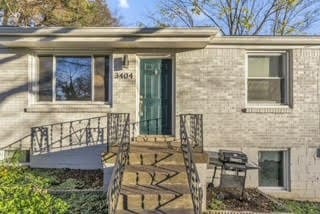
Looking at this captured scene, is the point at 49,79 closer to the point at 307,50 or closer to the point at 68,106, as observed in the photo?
the point at 68,106

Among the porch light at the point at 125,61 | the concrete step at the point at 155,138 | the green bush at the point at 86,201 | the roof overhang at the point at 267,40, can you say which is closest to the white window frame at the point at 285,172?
the concrete step at the point at 155,138

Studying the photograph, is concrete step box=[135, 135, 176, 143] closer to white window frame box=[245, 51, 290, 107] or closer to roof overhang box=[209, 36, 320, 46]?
white window frame box=[245, 51, 290, 107]

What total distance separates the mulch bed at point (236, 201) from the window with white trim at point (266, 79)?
105 inches

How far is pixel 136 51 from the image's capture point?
36.9 ft

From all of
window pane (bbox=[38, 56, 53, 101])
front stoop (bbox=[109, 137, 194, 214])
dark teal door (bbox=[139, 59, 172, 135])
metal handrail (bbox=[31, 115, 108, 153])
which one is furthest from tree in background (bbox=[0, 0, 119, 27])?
front stoop (bbox=[109, 137, 194, 214])

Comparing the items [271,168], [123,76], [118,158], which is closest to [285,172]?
[271,168]

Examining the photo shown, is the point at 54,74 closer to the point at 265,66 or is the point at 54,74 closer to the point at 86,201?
the point at 86,201

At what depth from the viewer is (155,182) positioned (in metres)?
8.04

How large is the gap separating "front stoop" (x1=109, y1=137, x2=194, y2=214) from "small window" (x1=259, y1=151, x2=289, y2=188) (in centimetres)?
277

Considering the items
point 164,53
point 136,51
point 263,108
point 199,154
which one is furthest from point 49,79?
point 263,108

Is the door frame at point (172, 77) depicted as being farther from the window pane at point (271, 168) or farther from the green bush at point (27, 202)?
the green bush at point (27, 202)

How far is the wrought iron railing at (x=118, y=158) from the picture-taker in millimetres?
6282

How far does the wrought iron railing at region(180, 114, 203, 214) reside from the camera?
22.0 ft

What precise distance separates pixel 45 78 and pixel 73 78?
0.75 metres
